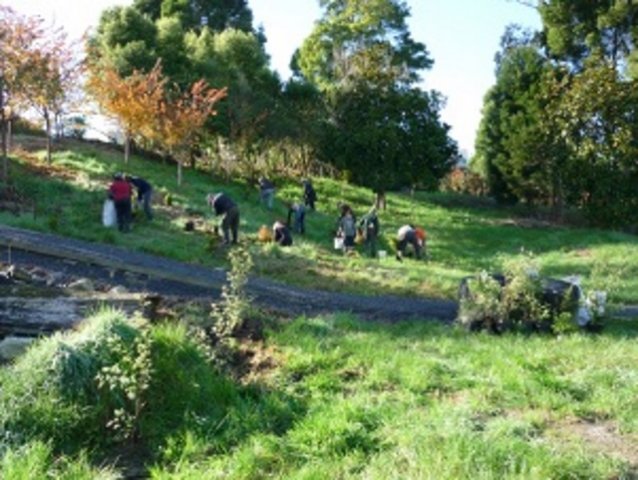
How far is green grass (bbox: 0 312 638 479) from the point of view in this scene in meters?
4.45

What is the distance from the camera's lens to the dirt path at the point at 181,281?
10484 mm

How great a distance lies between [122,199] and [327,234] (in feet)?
23.6

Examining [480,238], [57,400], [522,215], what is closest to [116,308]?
[57,400]

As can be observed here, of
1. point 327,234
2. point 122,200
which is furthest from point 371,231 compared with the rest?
point 122,200

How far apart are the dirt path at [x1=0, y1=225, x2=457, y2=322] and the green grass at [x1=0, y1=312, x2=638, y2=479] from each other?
10.8 ft

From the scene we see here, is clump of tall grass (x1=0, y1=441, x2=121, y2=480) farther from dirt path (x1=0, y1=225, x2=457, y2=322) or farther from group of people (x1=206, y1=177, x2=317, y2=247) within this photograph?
group of people (x1=206, y1=177, x2=317, y2=247)

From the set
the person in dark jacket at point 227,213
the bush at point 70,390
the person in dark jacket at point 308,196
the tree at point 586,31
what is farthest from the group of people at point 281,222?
the tree at point 586,31

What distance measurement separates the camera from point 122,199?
1617cm

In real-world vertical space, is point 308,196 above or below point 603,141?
A: below

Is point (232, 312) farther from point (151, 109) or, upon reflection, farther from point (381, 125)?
point (381, 125)

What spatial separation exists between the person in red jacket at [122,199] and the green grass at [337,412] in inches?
392

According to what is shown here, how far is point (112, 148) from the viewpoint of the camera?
3066 cm

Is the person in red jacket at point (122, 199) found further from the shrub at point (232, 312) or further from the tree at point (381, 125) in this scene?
the tree at point (381, 125)

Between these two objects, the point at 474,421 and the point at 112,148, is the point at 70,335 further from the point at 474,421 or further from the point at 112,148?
the point at 112,148
